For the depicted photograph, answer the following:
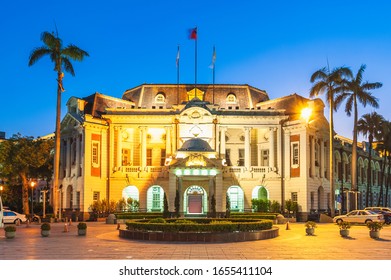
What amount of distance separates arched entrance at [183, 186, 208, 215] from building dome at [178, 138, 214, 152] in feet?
15.5

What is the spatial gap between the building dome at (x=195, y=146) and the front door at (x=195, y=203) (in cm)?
571

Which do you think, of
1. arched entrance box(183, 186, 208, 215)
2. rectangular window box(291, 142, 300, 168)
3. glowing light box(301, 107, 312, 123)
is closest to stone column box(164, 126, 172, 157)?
arched entrance box(183, 186, 208, 215)

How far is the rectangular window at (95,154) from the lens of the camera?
65.7m

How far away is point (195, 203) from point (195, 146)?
683 centimetres

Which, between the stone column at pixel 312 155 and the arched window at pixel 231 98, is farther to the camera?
the arched window at pixel 231 98

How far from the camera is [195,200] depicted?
65.8 meters

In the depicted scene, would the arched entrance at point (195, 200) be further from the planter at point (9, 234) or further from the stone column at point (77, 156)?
the planter at point (9, 234)

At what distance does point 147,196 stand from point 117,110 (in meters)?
10.7

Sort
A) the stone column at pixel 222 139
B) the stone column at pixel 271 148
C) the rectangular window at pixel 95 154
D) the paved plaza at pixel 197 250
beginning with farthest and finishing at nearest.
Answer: the stone column at pixel 222 139, the stone column at pixel 271 148, the rectangular window at pixel 95 154, the paved plaza at pixel 197 250

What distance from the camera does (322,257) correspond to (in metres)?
22.1

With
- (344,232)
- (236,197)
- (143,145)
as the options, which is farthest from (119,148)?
(344,232)

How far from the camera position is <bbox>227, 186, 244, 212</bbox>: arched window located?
66938mm

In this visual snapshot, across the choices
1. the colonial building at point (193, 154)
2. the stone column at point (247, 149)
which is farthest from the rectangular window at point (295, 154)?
the stone column at point (247, 149)

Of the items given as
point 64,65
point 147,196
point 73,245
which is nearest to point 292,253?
point 73,245
